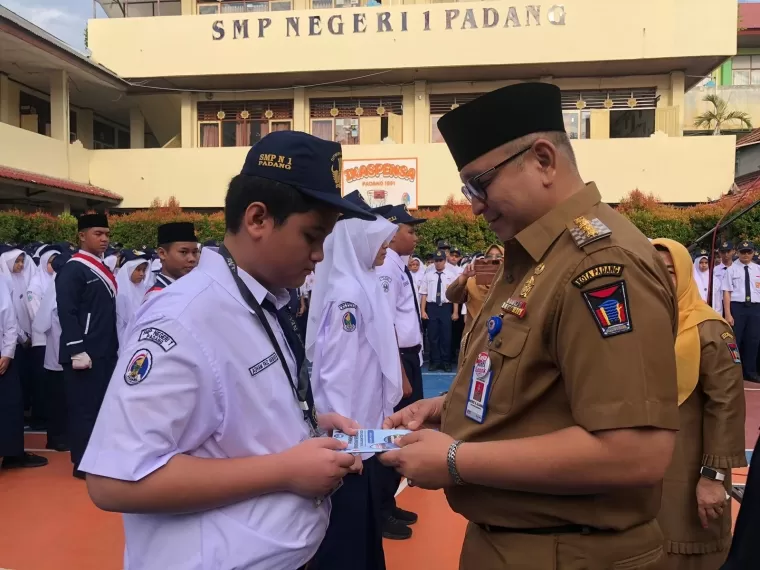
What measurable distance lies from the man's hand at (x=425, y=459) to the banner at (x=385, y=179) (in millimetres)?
17006

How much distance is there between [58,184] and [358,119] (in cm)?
907

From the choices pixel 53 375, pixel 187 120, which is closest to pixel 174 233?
pixel 53 375

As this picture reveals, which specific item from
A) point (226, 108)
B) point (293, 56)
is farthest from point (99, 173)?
point (293, 56)

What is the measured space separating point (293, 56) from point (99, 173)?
Result: 7189 millimetres

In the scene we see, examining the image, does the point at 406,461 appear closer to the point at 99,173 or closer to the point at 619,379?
the point at 619,379

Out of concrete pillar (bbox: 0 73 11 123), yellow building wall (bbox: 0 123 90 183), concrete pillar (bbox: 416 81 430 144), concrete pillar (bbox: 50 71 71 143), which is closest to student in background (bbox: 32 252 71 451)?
yellow building wall (bbox: 0 123 90 183)

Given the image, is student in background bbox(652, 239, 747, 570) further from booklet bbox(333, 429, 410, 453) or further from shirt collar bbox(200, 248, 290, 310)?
shirt collar bbox(200, 248, 290, 310)

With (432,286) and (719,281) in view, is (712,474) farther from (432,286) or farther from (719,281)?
(719,281)

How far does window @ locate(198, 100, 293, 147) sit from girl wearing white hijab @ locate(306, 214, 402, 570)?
17293 millimetres

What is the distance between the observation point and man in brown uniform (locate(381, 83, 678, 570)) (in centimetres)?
131

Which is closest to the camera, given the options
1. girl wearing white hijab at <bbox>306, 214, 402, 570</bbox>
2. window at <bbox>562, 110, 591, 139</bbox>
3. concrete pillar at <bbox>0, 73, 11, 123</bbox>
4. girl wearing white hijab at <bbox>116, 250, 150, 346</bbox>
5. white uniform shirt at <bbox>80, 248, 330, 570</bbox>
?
white uniform shirt at <bbox>80, 248, 330, 570</bbox>

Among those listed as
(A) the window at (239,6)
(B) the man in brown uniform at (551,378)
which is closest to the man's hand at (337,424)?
(B) the man in brown uniform at (551,378)

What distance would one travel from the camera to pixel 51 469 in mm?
5605

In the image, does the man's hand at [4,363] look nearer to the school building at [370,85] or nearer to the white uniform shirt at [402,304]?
the white uniform shirt at [402,304]
